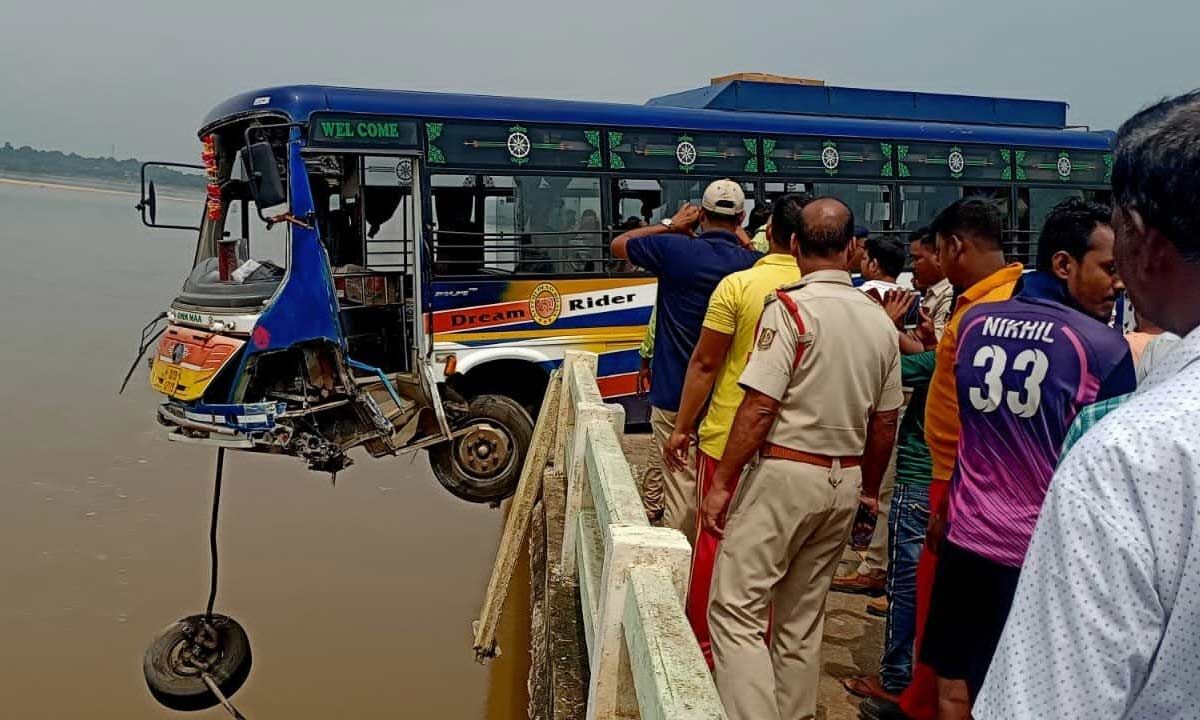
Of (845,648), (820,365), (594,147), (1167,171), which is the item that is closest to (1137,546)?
(1167,171)

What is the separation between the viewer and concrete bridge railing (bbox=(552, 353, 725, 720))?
74.7 inches

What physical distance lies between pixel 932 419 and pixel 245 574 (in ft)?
29.8

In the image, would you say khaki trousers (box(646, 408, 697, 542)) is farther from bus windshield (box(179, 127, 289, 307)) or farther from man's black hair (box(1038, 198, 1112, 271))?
bus windshield (box(179, 127, 289, 307))

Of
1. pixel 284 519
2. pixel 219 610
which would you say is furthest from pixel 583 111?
pixel 284 519

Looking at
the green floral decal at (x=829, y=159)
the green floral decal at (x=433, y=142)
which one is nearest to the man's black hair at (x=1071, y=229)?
the green floral decal at (x=433, y=142)

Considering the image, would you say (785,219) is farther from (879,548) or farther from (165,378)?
(165,378)

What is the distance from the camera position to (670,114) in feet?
31.2

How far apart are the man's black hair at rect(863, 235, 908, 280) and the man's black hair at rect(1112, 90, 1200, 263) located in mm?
4615

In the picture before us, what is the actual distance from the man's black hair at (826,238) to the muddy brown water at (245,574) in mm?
4446

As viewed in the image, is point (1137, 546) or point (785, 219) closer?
point (1137, 546)

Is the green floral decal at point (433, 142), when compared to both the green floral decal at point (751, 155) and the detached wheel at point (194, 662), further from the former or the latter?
the detached wheel at point (194, 662)

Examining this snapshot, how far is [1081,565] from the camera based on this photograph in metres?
1.16

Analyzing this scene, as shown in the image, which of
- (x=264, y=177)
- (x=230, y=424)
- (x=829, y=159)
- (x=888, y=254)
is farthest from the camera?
(x=829, y=159)

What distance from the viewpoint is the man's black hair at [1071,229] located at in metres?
3.18
